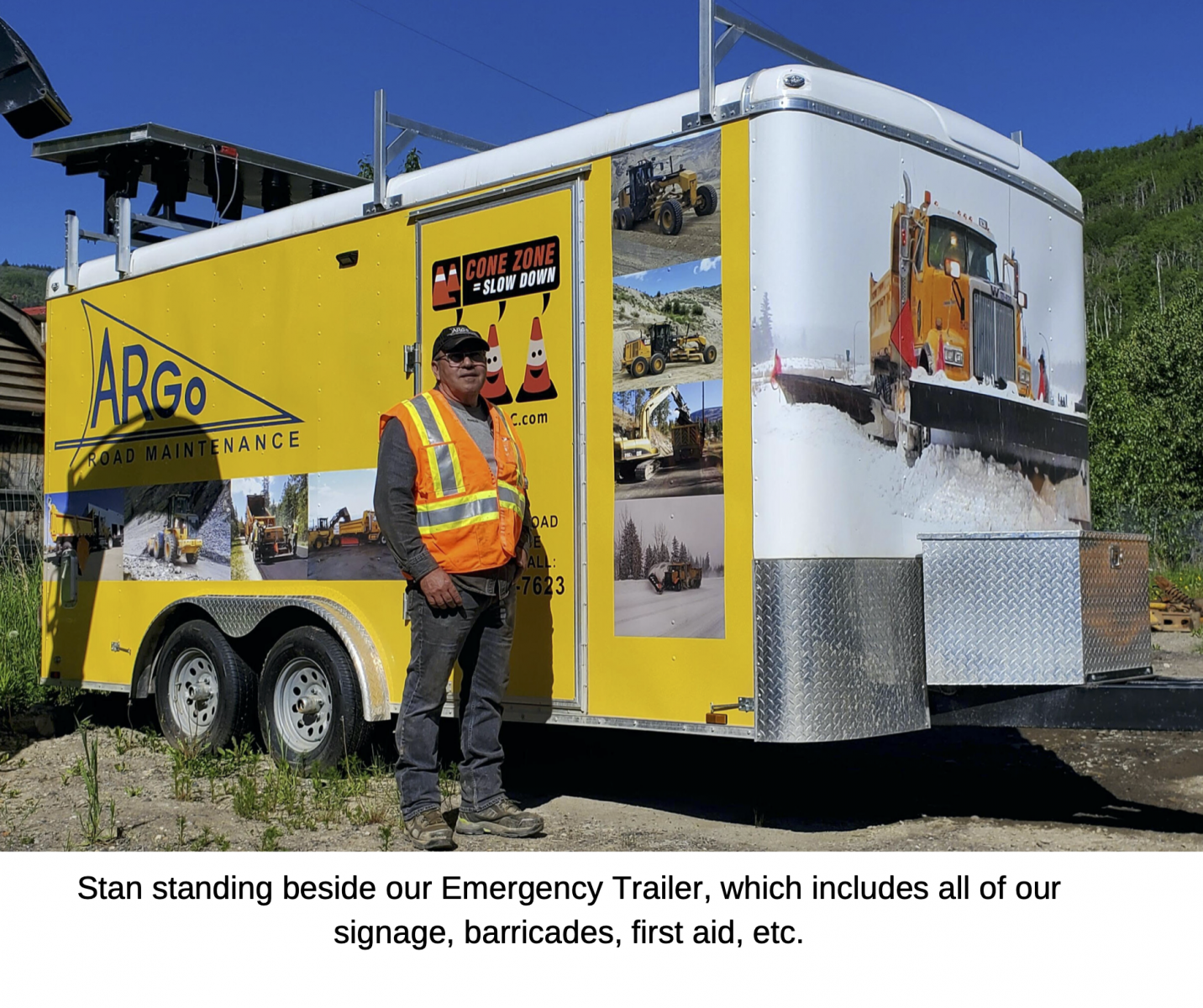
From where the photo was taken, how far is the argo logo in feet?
23.0

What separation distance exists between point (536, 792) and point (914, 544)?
233 cm

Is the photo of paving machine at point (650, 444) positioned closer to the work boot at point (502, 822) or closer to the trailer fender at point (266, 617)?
the work boot at point (502, 822)

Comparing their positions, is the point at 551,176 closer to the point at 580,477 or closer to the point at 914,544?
the point at 580,477

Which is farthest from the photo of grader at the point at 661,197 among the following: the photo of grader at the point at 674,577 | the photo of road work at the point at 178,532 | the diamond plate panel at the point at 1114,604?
the photo of road work at the point at 178,532

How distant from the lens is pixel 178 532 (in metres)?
7.30

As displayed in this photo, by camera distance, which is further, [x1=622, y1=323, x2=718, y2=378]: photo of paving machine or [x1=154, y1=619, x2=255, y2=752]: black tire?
[x1=154, y1=619, x2=255, y2=752]: black tire

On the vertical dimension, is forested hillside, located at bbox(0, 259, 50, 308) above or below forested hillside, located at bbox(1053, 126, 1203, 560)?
above

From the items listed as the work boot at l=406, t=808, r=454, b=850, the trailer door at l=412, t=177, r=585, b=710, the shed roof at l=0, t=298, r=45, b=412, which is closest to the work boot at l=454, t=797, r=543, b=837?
the work boot at l=406, t=808, r=454, b=850

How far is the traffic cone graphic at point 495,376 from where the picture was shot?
586 centimetres

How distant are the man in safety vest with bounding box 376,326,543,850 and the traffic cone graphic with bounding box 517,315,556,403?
0.49 metres

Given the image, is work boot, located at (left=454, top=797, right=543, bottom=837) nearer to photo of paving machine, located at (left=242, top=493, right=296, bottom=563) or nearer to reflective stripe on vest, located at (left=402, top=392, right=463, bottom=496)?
reflective stripe on vest, located at (left=402, top=392, right=463, bottom=496)

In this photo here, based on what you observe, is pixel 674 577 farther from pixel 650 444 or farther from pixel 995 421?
pixel 995 421

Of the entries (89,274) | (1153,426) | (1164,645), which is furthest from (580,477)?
(1153,426)

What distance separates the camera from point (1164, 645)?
12492 millimetres
